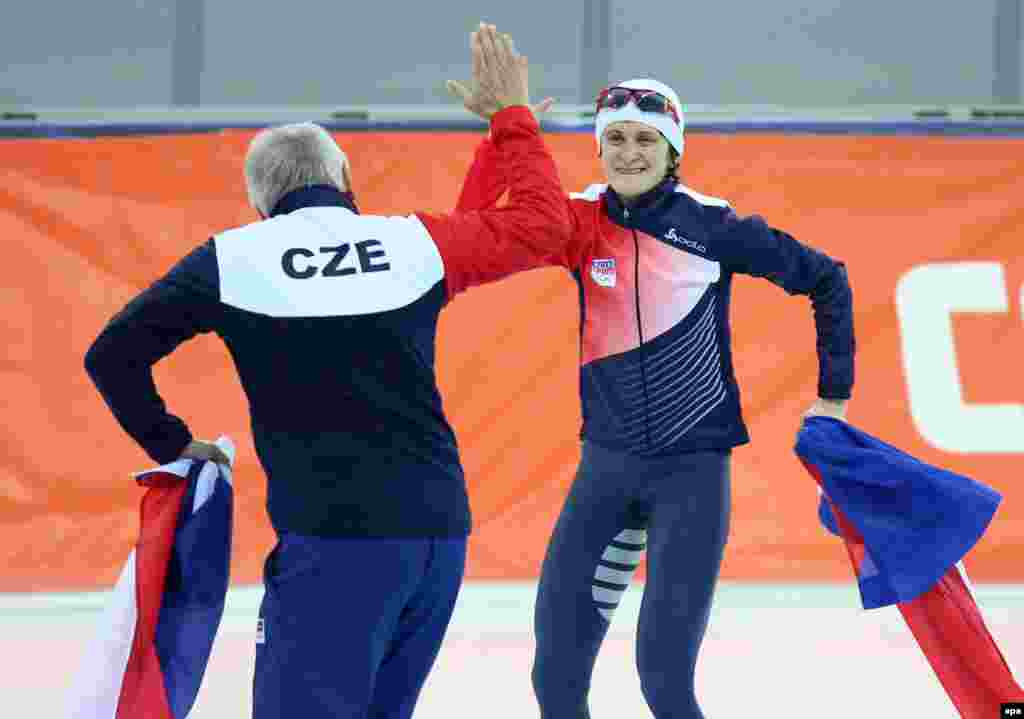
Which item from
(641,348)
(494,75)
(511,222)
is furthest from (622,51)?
(511,222)

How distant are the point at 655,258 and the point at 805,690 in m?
2.14

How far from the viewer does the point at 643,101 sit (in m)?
3.99

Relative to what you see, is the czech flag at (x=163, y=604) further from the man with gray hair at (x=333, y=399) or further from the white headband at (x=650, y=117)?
the white headband at (x=650, y=117)

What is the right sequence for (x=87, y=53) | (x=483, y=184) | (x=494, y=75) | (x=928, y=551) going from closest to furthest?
1. (x=494, y=75)
2. (x=483, y=184)
3. (x=928, y=551)
4. (x=87, y=53)

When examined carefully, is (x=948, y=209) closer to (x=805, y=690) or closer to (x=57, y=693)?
(x=805, y=690)

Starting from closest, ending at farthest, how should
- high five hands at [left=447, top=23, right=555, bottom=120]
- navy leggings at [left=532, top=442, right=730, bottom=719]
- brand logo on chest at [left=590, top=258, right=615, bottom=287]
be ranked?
high five hands at [left=447, top=23, right=555, bottom=120], navy leggings at [left=532, top=442, right=730, bottom=719], brand logo on chest at [left=590, top=258, right=615, bottom=287]

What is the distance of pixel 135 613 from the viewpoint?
3.19 meters

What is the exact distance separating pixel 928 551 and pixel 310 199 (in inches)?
79.4

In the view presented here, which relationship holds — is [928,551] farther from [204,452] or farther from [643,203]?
[204,452]

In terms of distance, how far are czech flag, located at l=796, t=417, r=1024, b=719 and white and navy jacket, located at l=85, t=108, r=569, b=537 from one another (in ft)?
4.73

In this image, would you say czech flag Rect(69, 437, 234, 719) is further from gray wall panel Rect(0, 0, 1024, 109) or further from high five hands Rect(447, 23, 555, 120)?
gray wall panel Rect(0, 0, 1024, 109)

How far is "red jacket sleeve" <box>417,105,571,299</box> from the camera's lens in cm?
292

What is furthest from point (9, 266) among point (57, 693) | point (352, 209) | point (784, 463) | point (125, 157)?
point (352, 209)

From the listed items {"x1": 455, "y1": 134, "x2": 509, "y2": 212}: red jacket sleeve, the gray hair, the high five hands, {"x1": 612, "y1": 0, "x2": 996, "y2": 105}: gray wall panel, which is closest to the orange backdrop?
{"x1": 612, "y1": 0, "x2": 996, "y2": 105}: gray wall panel
